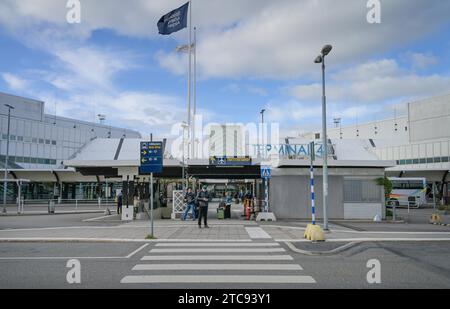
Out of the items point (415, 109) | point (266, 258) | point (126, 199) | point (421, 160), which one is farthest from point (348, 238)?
point (415, 109)

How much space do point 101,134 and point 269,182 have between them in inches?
3118

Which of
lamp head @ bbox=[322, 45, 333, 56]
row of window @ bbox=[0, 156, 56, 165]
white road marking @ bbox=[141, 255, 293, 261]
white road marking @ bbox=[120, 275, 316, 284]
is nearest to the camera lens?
white road marking @ bbox=[120, 275, 316, 284]

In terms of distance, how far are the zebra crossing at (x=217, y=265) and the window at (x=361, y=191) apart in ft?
39.5

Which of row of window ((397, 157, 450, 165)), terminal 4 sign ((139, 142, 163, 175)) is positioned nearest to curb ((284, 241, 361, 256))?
terminal 4 sign ((139, 142, 163, 175))

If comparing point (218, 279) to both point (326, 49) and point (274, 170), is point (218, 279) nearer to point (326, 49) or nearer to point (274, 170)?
point (326, 49)

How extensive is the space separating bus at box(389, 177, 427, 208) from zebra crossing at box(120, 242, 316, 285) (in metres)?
35.1

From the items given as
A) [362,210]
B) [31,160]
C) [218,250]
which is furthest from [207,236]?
[31,160]

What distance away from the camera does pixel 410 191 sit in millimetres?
41469

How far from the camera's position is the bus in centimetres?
4119

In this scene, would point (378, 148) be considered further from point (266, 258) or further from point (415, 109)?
point (266, 258)

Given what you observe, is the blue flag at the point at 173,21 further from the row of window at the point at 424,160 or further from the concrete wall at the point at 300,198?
the row of window at the point at 424,160

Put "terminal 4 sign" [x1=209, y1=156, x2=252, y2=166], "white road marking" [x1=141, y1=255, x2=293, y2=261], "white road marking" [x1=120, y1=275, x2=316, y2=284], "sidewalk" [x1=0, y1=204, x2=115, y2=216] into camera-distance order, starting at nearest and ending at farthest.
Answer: "white road marking" [x1=120, y1=275, x2=316, y2=284] → "white road marking" [x1=141, y1=255, x2=293, y2=261] → "terminal 4 sign" [x1=209, y1=156, x2=252, y2=166] → "sidewalk" [x1=0, y1=204, x2=115, y2=216]

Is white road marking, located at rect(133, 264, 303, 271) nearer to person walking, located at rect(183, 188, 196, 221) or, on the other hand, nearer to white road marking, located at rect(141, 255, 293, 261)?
white road marking, located at rect(141, 255, 293, 261)
